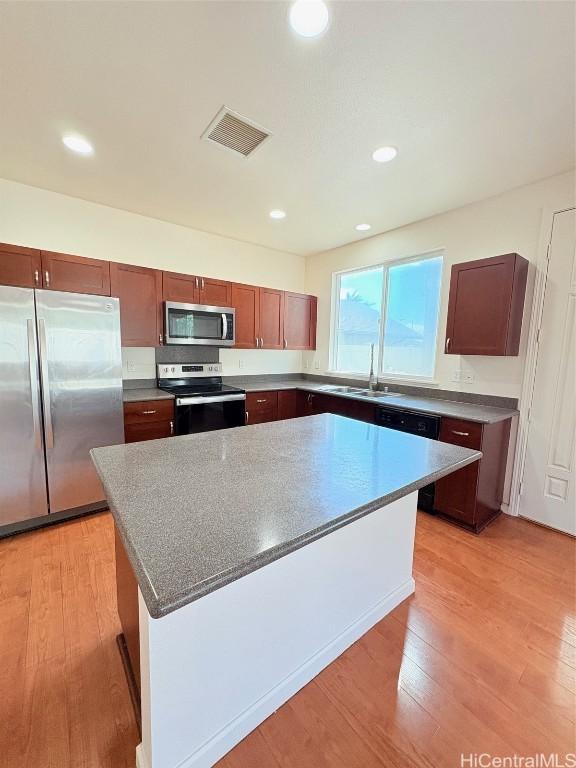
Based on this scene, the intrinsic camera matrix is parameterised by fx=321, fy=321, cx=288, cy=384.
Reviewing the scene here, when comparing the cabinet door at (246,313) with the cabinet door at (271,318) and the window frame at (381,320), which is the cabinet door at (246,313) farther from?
the window frame at (381,320)

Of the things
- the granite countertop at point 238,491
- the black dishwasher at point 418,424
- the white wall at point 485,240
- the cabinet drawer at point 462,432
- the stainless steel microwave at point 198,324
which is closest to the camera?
the granite countertop at point 238,491

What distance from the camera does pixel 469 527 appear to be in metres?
2.53

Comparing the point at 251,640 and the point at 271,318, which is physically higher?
the point at 271,318

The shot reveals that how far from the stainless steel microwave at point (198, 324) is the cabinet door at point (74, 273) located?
56 cm

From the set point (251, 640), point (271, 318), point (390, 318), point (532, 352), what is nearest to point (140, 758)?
point (251, 640)

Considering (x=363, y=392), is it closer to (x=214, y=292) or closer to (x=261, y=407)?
(x=261, y=407)

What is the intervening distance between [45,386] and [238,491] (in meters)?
2.03

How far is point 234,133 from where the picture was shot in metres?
1.99

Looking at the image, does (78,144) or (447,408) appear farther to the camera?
(447,408)

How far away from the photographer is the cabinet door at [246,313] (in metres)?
3.68

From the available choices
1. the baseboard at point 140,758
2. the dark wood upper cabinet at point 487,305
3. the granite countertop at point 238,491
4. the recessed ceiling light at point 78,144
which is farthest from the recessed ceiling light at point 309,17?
the baseboard at point 140,758

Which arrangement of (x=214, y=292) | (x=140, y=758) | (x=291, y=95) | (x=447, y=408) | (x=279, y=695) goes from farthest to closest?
1. (x=214, y=292)
2. (x=447, y=408)
3. (x=291, y=95)
4. (x=279, y=695)
5. (x=140, y=758)

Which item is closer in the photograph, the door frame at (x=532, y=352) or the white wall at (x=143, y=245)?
the door frame at (x=532, y=352)

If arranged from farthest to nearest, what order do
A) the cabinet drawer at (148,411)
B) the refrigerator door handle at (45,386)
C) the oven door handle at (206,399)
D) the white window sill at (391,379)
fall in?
the white window sill at (391,379) → the oven door handle at (206,399) → the cabinet drawer at (148,411) → the refrigerator door handle at (45,386)
